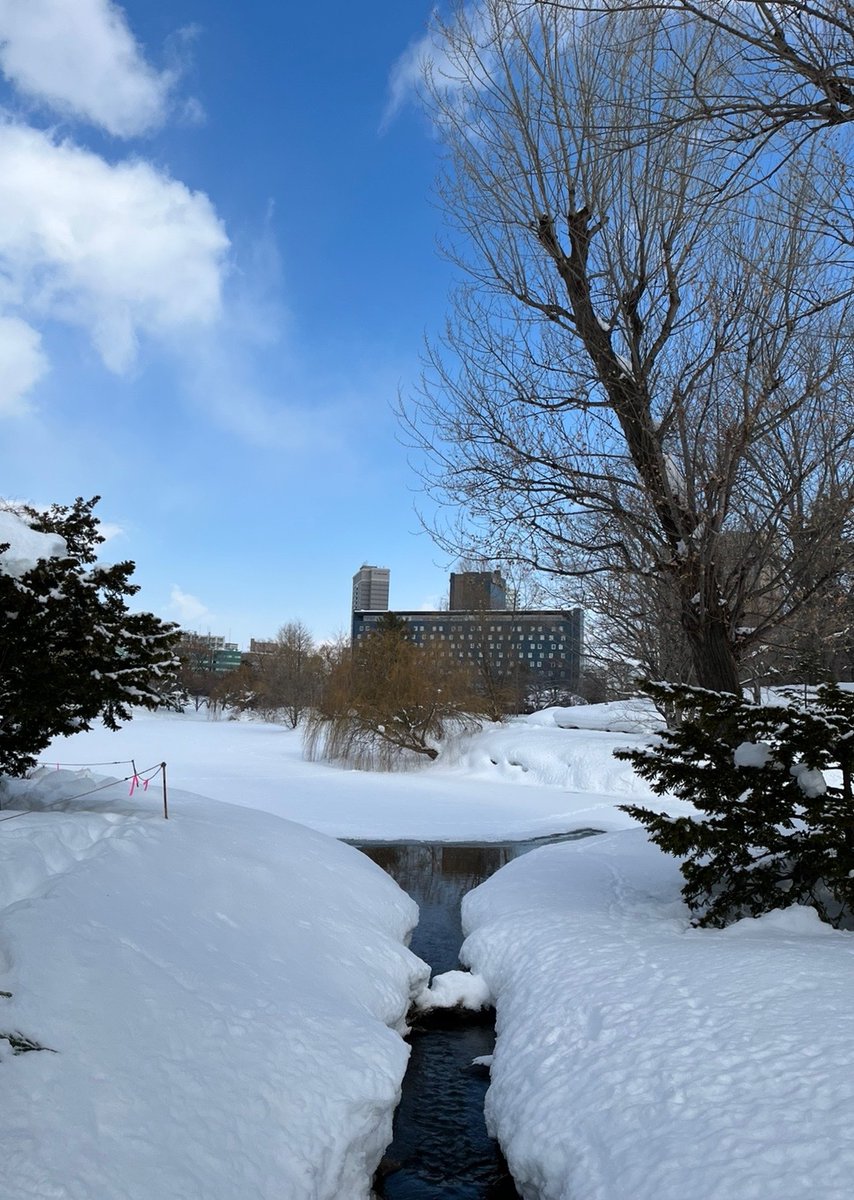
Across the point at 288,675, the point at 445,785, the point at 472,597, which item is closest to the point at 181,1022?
the point at 445,785

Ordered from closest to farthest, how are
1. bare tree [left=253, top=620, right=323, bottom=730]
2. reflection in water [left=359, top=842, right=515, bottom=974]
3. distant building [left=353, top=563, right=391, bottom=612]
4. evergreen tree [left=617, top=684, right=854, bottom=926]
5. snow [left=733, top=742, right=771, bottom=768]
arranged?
evergreen tree [left=617, top=684, right=854, bottom=926] → snow [left=733, top=742, right=771, bottom=768] → reflection in water [left=359, top=842, right=515, bottom=974] → bare tree [left=253, top=620, right=323, bottom=730] → distant building [left=353, top=563, right=391, bottom=612]

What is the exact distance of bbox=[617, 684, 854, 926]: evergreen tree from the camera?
530cm

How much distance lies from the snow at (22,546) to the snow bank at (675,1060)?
15.7ft

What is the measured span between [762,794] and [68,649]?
5351 millimetres

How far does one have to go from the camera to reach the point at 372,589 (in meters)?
103

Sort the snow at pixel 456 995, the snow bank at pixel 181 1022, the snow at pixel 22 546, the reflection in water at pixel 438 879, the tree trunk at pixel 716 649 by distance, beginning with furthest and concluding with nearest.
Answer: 1. the reflection in water at pixel 438 879
2. the tree trunk at pixel 716 649
3. the snow at pixel 22 546
4. the snow at pixel 456 995
5. the snow bank at pixel 181 1022

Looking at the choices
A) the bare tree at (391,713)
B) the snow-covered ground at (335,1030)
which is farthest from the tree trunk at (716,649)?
the bare tree at (391,713)

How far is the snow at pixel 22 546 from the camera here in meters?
6.23

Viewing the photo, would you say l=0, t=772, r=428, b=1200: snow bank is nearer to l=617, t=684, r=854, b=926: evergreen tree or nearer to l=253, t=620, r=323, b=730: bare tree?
l=617, t=684, r=854, b=926: evergreen tree

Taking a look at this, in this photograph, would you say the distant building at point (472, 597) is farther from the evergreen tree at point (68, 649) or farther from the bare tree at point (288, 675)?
the evergreen tree at point (68, 649)

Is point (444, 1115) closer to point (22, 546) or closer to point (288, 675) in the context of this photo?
point (22, 546)

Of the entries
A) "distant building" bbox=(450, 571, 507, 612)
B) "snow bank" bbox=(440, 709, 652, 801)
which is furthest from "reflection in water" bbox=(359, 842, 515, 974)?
"distant building" bbox=(450, 571, 507, 612)

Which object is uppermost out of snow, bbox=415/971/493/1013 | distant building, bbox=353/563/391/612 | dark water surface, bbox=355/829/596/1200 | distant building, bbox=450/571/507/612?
distant building, bbox=353/563/391/612

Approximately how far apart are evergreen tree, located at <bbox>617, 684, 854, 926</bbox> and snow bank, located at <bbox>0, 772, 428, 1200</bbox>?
2.38m
